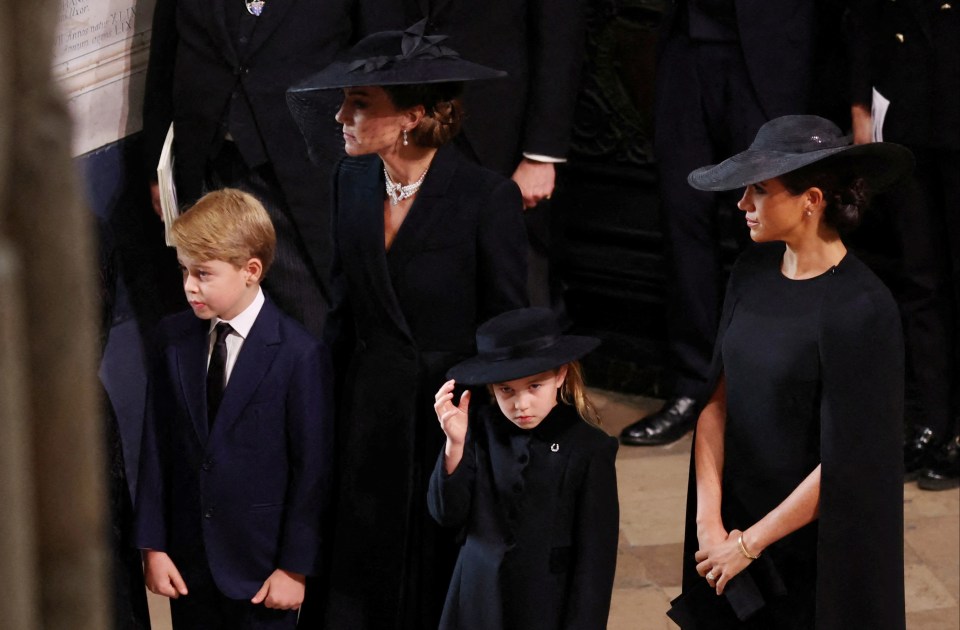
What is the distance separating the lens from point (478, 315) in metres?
3.19

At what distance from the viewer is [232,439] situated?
9.93 feet

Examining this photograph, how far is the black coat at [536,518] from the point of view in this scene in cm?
278

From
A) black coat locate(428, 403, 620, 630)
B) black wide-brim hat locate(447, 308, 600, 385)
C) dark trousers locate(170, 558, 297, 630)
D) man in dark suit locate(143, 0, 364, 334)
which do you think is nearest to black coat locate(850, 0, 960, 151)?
man in dark suit locate(143, 0, 364, 334)

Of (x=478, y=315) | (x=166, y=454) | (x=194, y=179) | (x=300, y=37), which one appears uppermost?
(x=300, y=37)

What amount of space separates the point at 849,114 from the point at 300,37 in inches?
82.9

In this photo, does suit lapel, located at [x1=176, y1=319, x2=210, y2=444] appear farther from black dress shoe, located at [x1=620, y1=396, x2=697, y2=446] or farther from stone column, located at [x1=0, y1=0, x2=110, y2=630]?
stone column, located at [x1=0, y1=0, x2=110, y2=630]

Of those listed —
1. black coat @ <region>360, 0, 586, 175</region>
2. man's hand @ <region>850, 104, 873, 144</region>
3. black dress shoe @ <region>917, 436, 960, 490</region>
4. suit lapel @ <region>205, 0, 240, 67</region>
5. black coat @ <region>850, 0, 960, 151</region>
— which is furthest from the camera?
black dress shoe @ <region>917, 436, 960, 490</region>

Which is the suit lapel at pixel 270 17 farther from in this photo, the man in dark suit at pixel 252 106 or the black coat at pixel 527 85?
the black coat at pixel 527 85

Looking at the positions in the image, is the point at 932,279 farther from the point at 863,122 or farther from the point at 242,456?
the point at 242,456

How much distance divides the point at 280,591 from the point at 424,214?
837mm

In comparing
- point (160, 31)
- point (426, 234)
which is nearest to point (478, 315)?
point (426, 234)

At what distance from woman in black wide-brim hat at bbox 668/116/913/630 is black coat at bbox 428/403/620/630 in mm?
234

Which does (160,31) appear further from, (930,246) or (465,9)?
(930,246)

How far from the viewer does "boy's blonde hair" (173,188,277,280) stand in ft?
9.73
